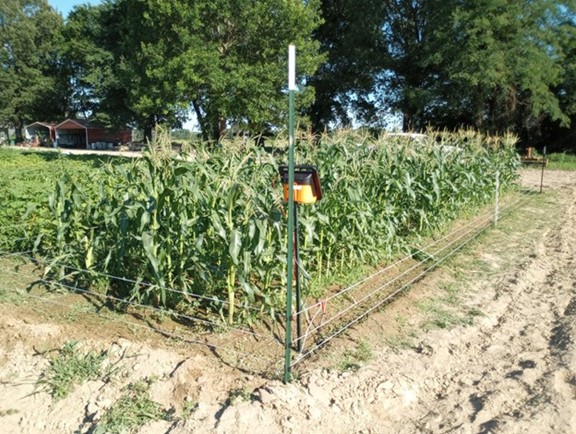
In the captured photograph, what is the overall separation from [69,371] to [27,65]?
58342mm

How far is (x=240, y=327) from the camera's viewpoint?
3975 mm

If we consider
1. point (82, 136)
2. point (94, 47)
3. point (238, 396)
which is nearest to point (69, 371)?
point (238, 396)

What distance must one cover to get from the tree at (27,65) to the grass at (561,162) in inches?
1904

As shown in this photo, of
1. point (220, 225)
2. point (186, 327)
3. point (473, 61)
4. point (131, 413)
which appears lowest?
point (131, 413)

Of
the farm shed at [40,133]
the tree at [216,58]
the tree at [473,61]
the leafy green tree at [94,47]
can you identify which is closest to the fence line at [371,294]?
the tree at [216,58]

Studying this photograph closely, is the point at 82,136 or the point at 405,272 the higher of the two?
the point at 82,136

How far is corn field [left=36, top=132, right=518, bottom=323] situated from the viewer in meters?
3.91

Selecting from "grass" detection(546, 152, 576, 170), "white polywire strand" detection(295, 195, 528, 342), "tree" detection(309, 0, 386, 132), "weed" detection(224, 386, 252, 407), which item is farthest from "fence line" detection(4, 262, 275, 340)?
"grass" detection(546, 152, 576, 170)

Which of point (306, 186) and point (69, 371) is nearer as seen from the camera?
point (306, 186)

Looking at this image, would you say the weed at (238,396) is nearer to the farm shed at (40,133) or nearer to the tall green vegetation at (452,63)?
the tall green vegetation at (452,63)

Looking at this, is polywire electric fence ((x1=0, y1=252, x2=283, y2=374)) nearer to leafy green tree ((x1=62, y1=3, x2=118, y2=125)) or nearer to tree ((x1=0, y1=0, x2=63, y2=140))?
leafy green tree ((x1=62, y1=3, x2=118, y2=125))

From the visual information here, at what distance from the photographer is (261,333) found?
3943 mm

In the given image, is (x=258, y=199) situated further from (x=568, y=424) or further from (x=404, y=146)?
(x=404, y=146)

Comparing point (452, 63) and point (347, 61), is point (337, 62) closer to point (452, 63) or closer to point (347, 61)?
point (347, 61)
